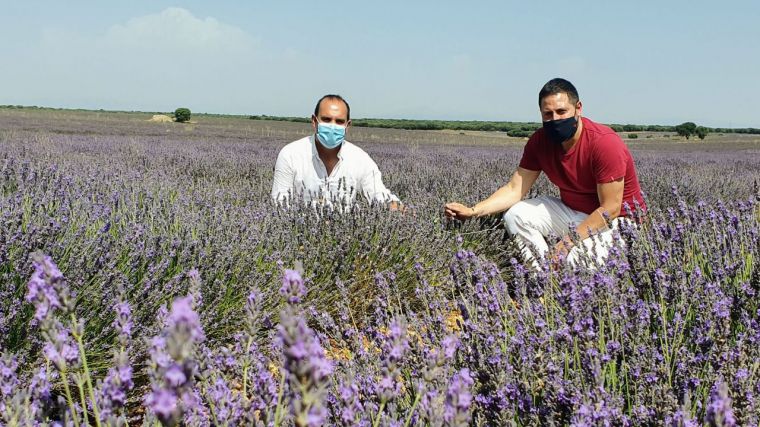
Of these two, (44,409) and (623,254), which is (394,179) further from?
(44,409)

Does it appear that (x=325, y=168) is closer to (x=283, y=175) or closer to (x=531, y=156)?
(x=283, y=175)

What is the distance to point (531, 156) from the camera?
360cm

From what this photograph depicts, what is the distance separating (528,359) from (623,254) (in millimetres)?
982

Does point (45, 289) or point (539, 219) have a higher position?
point (45, 289)

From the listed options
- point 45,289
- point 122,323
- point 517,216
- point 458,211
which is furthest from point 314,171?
point 45,289

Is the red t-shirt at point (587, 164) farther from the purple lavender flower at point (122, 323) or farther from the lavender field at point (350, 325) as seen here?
the purple lavender flower at point (122, 323)

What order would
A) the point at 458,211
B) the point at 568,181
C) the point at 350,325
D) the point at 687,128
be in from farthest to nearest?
the point at 687,128
the point at 568,181
the point at 458,211
the point at 350,325

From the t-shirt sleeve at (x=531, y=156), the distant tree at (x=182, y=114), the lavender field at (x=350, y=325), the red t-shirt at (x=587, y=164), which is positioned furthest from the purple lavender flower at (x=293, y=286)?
the distant tree at (x=182, y=114)

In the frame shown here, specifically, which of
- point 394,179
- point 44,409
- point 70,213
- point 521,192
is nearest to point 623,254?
point 521,192

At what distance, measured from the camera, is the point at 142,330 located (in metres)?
1.77

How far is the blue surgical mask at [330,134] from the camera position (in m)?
3.35

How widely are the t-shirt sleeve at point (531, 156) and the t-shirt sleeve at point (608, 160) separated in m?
0.52

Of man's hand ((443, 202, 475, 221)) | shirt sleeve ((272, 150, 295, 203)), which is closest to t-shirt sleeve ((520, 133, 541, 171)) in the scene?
man's hand ((443, 202, 475, 221))

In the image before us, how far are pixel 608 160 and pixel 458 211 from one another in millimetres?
888
